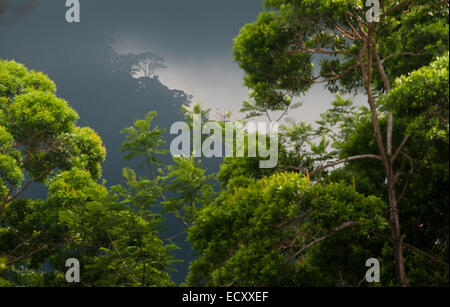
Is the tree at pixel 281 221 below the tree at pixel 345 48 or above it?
below

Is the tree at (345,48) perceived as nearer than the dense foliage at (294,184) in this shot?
No

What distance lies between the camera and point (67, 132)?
796 centimetres

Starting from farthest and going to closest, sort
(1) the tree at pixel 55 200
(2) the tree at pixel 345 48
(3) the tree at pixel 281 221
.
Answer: (1) the tree at pixel 55 200, (2) the tree at pixel 345 48, (3) the tree at pixel 281 221

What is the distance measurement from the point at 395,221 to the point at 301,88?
265cm

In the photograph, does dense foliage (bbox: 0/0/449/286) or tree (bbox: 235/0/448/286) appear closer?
dense foliage (bbox: 0/0/449/286)

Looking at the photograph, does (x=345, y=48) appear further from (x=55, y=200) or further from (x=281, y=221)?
(x=55, y=200)

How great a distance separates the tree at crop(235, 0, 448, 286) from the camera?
4.54 meters

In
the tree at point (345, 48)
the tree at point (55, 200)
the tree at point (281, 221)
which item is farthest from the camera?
the tree at point (55, 200)

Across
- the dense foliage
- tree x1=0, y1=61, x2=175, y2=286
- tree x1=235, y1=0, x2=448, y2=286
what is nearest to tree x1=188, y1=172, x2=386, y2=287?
the dense foliage

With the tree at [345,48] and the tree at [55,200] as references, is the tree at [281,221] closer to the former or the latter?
the tree at [345,48]

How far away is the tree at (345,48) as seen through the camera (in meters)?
4.54

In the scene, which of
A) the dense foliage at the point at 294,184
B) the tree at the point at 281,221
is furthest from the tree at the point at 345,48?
the tree at the point at 281,221

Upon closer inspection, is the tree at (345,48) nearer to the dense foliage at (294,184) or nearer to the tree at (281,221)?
the dense foliage at (294,184)

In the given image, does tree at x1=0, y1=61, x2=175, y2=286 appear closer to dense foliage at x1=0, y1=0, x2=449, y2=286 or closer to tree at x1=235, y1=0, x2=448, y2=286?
dense foliage at x1=0, y1=0, x2=449, y2=286
